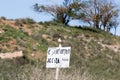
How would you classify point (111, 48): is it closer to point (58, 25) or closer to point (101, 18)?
point (58, 25)

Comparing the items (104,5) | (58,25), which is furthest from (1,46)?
(104,5)

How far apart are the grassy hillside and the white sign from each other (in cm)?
1191

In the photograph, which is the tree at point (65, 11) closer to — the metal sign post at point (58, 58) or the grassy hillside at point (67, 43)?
the grassy hillside at point (67, 43)

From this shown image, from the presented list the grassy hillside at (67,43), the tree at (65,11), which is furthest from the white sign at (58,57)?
the tree at (65,11)

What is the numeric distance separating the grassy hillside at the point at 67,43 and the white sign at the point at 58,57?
1191cm

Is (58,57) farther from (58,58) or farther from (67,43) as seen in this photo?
(67,43)

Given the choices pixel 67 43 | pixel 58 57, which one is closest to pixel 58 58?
pixel 58 57

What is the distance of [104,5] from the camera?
45.4 m

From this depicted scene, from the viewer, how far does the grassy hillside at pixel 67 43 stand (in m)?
28.8

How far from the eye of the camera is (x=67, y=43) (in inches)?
1350

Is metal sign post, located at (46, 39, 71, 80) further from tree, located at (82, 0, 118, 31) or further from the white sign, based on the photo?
tree, located at (82, 0, 118, 31)

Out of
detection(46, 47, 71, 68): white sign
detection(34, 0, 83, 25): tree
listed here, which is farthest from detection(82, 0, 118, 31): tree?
detection(46, 47, 71, 68): white sign

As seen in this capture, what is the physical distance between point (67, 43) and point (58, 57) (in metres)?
21.2

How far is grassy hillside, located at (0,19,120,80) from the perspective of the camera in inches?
1135
